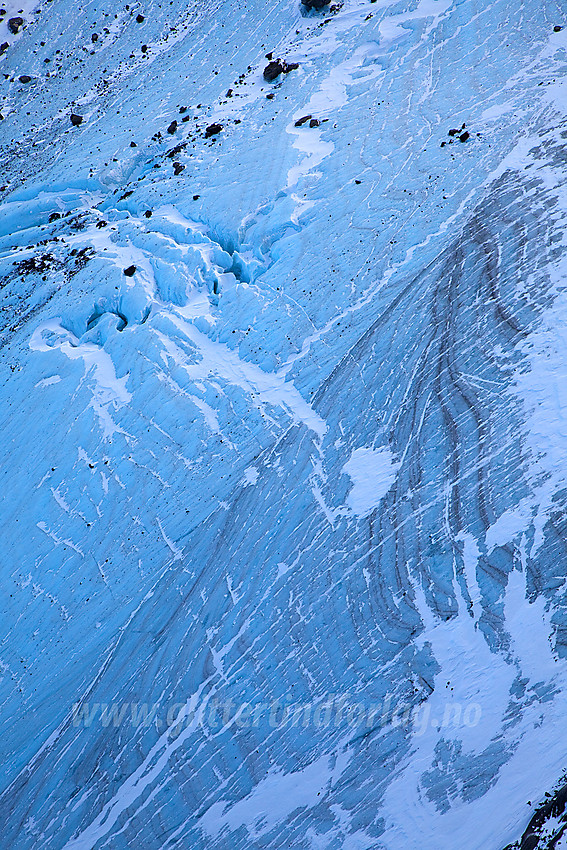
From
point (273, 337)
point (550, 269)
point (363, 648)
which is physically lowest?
point (363, 648)

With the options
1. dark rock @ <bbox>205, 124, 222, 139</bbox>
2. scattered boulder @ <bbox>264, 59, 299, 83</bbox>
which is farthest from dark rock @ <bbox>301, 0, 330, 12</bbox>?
dark rock @ <bbox>205, 124, 222, 139</bbox>

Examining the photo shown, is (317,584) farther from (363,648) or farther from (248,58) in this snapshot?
(248,58)

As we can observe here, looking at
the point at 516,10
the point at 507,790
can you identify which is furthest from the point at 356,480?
the point at 516,10

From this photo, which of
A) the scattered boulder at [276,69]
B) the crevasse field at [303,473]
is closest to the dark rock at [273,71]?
the scattered boulder at [276,69]

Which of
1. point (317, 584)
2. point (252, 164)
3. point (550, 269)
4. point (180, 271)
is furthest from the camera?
point (252, 164)

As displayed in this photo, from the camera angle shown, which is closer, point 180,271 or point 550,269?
point 550,269

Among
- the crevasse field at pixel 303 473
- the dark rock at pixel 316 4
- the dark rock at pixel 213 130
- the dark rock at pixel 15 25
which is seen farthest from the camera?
the dark rock at pixel 15 25

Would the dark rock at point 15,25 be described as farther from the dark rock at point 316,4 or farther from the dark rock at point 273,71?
the dark rock at point 316,4

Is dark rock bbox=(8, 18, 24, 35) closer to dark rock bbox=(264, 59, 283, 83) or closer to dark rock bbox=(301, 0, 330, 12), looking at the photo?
dark rock bbox=(264, 59, 283, 83)

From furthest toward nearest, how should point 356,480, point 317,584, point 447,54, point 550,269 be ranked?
point 447,54
point 550,269
point 356,480
point 317,584
